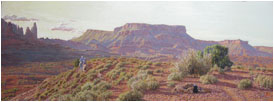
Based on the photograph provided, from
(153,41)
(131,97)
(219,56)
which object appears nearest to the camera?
(131,97)

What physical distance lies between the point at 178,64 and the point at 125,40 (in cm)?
7255

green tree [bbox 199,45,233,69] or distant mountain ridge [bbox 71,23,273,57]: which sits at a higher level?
distant mountain ridge [bbox 71,23,273,57]

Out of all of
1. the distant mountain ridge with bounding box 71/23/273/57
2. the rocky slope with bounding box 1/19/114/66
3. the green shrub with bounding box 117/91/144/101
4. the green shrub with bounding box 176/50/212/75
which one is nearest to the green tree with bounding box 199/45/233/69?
the green shrub with bounding box 176/50/212/75

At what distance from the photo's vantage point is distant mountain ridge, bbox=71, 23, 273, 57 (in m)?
73.2

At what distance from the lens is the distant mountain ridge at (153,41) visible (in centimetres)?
7325

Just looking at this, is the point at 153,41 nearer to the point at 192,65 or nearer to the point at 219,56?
the point at 219,56

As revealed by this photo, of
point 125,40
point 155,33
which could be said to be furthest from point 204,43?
point 125,40

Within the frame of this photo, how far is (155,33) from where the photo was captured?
91875 millimetres

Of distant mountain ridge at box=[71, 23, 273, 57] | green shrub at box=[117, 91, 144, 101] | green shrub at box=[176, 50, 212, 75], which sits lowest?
green shrub at box=[117, 91, 144, 101]

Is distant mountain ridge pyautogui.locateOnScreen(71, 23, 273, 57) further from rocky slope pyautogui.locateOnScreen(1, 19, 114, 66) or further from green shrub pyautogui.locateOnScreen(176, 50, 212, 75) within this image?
green shrub pyautogui.locateOnScreen(176, 50, 212, 75)

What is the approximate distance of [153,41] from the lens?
82.9 meters

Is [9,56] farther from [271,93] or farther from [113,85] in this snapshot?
[271,93]

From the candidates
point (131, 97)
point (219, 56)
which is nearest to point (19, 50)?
point (219, 56)

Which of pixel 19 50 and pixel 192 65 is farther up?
pixel 19 50
